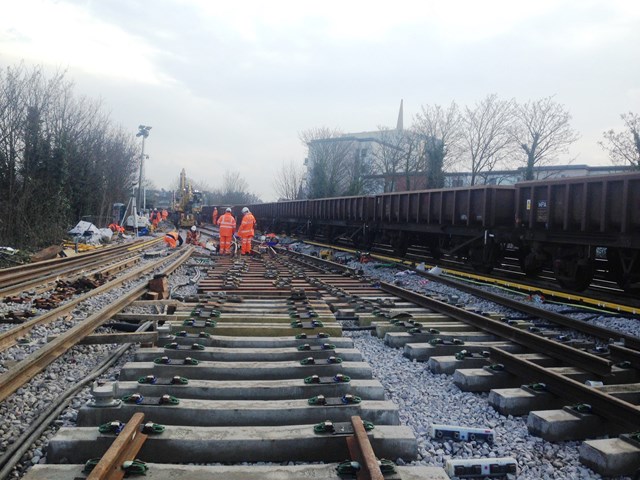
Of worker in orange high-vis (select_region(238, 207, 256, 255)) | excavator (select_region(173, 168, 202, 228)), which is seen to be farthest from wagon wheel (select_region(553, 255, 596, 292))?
excavator (select_region(173, 168, 202, 228))

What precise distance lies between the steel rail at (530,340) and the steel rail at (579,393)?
27.1 inches

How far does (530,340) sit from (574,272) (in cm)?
579

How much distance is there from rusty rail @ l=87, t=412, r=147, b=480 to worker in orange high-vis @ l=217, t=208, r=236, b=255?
42.0 ft

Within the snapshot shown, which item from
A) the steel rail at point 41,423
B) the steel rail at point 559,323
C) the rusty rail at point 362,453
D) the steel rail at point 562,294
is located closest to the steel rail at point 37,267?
the steel rail at point 41,423

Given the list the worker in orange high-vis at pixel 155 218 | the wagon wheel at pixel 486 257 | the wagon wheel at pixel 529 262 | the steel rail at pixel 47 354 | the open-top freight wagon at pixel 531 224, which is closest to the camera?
the steel rail at pixel 47 354

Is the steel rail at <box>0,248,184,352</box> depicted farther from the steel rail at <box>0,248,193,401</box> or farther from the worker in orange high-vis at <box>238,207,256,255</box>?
the worker in orange high-vis at <box>238,207,256,255</box>

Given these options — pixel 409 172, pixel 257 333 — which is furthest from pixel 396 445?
pixel 409 172

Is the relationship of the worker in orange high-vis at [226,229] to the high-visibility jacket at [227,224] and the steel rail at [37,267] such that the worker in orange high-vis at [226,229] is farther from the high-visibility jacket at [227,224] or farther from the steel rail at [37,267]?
the steel rail at [37,267]

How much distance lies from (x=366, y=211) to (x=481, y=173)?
21.4 metres

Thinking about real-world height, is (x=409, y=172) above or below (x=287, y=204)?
above

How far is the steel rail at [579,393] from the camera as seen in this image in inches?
121

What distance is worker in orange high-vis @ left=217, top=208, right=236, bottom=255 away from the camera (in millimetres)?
15531

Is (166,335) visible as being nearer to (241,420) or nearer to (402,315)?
(241,420)

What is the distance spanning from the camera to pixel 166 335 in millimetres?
4660
